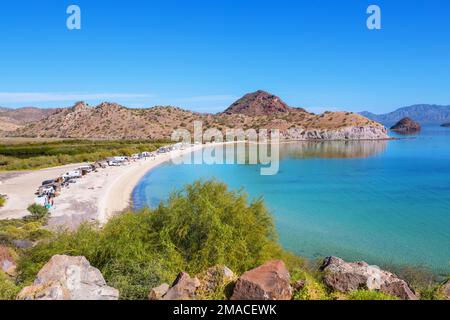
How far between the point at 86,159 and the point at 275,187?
47393 mm

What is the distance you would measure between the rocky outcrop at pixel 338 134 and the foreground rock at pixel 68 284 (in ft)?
538

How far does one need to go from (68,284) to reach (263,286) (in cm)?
520

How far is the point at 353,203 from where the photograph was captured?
44.6m

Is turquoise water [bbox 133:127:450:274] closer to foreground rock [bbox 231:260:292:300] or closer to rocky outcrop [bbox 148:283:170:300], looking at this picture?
foreground rock [bbox 231:260:292:300]

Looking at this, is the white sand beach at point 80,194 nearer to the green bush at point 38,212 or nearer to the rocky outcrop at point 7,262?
the green bush at point 38,212

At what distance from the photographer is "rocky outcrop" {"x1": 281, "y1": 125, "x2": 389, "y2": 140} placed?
171875 millimetres

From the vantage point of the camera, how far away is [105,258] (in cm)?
1501

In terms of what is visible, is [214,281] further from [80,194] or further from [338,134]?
[338,134]

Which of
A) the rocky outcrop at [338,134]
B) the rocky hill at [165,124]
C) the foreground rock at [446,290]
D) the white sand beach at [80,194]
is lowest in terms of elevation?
the white sand beach at [80,194]

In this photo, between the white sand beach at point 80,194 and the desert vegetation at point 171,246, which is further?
the white sand beach at point 80,194

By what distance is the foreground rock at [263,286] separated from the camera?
9.23 meters

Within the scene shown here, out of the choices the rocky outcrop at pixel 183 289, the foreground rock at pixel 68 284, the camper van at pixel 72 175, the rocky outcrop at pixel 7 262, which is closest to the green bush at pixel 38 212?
the rocky outcrop at pixel 7 262

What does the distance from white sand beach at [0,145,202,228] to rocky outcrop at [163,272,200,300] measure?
13810mm
